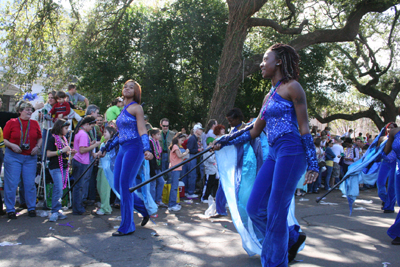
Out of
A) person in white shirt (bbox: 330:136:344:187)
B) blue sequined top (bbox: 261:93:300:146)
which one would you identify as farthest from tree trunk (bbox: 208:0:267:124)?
blue sequined top (bbox: 261:93:300:146)

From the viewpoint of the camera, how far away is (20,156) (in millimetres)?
6398

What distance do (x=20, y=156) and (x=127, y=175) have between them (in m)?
2.60

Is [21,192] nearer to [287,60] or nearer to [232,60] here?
[287,60]

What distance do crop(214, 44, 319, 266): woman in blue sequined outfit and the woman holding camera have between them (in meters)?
4.64

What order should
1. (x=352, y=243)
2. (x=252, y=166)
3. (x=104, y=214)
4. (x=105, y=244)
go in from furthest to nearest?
(x=104, y=214), (x=352, y=243), (x=105, y=244), (x=252, y=166)

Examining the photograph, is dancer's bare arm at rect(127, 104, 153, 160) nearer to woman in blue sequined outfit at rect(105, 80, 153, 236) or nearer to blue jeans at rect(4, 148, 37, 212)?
woman in blue sequined outfit at rect(105, 80, 153, 236)

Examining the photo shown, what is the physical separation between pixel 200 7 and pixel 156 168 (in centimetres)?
1019

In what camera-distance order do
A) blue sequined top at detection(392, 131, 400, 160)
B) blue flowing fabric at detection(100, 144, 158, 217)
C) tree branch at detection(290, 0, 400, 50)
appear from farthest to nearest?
1. tree branch at detection(290, 0, 400, 50)
2. blue sequined top at detection(392, 131, 400, 160)
3. blue flowing fabric at detection(100, 144, 158, 217)

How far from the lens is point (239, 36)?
12.6 metres

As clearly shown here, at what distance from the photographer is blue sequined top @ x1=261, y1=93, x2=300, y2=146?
11.0 feet

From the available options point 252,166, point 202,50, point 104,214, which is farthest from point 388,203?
point 202,50

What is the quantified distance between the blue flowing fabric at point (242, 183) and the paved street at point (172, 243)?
30cm

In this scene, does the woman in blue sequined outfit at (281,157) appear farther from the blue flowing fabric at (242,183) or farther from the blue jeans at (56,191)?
the blue jeans at (56,191)

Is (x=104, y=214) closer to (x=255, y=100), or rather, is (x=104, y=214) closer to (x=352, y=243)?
(x=352, y=243)
